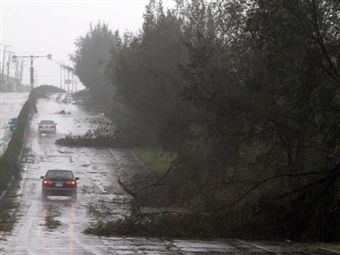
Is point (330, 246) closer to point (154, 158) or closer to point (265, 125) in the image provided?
point (265, 125)

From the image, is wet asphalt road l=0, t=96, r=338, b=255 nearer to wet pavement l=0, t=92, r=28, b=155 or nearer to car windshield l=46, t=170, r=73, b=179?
car windshield l=46, t=170, r=73, b=179

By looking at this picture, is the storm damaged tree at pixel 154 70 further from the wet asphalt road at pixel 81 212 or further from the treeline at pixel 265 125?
the treeline at pixel 265 125

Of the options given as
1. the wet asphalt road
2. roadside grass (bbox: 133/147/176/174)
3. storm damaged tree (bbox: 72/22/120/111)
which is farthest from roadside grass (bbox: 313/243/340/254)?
storm damaged tree (bbox: 72/22/120/111)

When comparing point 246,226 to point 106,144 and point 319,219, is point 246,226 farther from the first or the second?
point 106,144

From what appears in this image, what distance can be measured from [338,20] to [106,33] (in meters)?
95.1

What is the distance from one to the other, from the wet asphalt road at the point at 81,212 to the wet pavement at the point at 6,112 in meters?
2.07

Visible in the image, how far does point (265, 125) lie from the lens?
23234 mm

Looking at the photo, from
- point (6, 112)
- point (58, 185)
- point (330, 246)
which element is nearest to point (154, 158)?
point (58, 185)

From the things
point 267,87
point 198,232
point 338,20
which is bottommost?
A: point 198,232

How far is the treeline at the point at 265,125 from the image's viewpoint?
19.6m

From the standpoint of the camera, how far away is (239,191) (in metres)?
24.4

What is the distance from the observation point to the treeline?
19.6m

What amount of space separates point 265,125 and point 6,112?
6558 cm

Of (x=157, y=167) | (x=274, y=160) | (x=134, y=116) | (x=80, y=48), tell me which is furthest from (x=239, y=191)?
(x=80, y=48)
